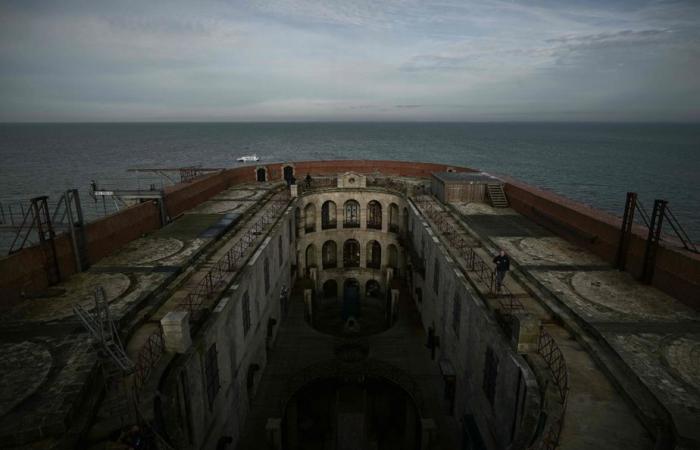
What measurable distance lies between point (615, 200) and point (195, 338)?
7327 centimetres

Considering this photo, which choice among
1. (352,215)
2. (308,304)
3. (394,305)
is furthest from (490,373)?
(352,215)

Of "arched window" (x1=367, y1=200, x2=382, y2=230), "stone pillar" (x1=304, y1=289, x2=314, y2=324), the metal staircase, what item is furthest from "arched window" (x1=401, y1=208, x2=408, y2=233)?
"stone pillar" (x1=304, y1=289, x2=314, y2=324)

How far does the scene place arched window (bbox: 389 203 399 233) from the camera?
122ft

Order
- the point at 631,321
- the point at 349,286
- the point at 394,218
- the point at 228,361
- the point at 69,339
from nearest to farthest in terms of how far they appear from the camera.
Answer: the point at 69,339
the point at 631,321
the point at 228,361
the point at 394,218
the point at 349,286

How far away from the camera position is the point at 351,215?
39062mm

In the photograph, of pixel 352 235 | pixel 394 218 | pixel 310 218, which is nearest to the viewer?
pixel 310 218

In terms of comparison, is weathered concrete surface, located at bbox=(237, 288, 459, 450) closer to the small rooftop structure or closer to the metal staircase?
the small rooftop structure

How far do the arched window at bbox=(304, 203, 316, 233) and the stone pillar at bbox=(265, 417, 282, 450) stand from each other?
21.3 metres

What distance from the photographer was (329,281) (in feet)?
126

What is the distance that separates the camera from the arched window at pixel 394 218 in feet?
122

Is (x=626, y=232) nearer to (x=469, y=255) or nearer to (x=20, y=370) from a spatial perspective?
(x=469, y=255)

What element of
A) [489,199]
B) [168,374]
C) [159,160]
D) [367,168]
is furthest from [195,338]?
[159,160]

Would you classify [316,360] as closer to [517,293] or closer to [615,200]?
[517,293]

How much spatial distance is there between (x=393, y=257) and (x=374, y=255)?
77.9 inches
